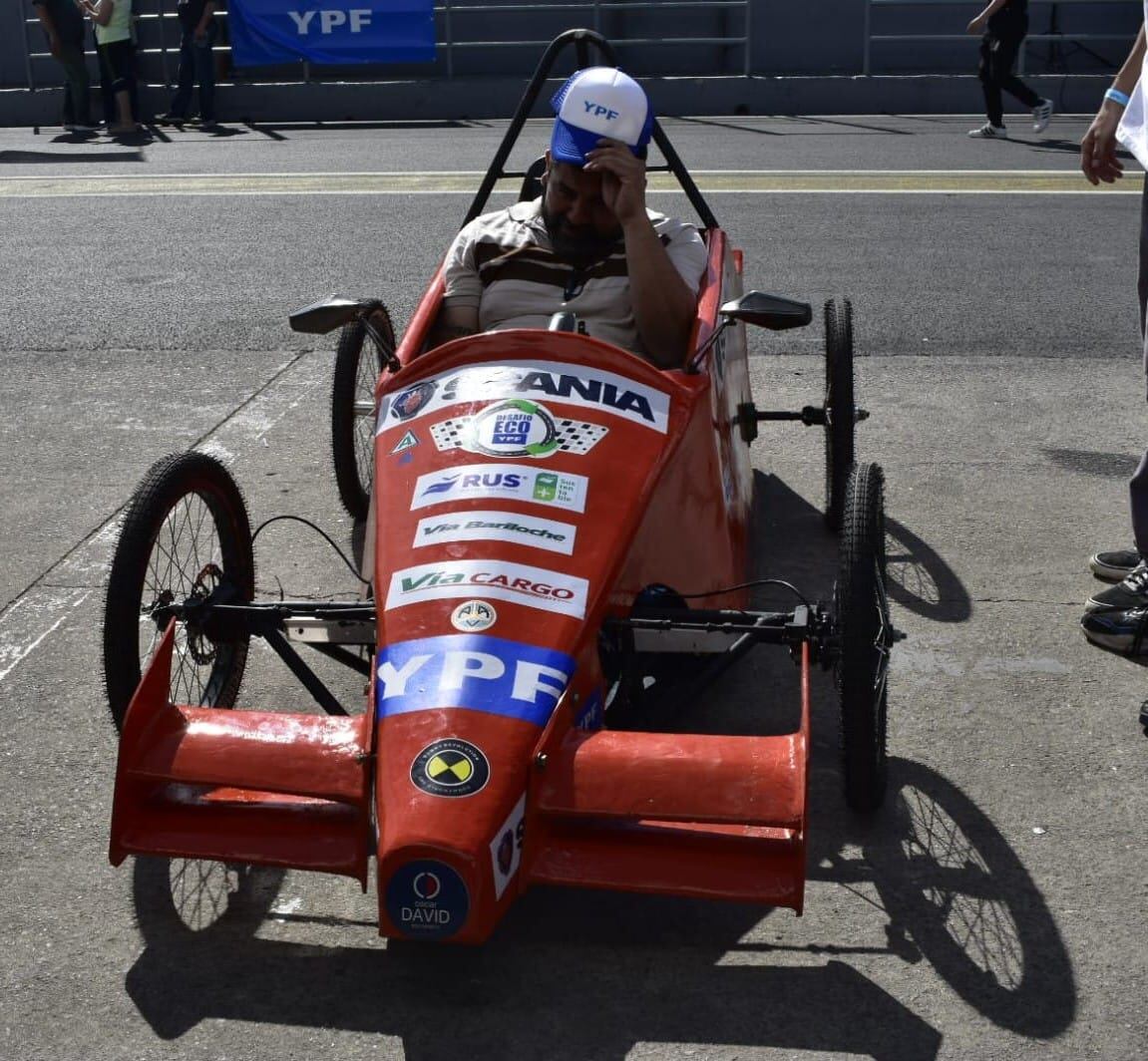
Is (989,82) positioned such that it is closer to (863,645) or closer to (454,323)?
(454,323)

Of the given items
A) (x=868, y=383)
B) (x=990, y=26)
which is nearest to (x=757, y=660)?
(x=868, y=383)

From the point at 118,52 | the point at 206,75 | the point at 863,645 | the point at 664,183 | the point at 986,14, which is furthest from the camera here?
the point at 206,75

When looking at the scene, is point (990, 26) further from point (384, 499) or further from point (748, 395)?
point (384, 499)

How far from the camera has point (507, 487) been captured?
3.57m

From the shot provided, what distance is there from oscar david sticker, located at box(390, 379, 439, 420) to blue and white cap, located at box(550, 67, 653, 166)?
2.83ft

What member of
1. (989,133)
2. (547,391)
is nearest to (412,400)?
(547,391)

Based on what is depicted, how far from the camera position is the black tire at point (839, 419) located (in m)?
5.36

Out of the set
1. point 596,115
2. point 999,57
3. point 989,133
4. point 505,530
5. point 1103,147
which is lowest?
point 989,133

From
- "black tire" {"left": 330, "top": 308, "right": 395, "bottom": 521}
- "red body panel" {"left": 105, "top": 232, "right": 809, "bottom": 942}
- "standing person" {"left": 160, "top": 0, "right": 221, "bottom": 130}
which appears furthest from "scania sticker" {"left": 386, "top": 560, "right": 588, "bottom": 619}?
"standing person" {"left": 160, "top": 0, "right": 221, "bottom": 130}

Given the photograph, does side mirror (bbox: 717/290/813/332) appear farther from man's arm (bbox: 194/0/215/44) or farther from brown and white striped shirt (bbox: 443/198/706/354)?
man's arm (bbox: 194/0/215/44)

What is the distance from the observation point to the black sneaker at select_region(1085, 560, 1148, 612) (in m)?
4.64

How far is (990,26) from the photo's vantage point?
1477 cm

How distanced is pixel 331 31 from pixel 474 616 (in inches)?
650

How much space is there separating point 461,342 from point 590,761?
137cm
